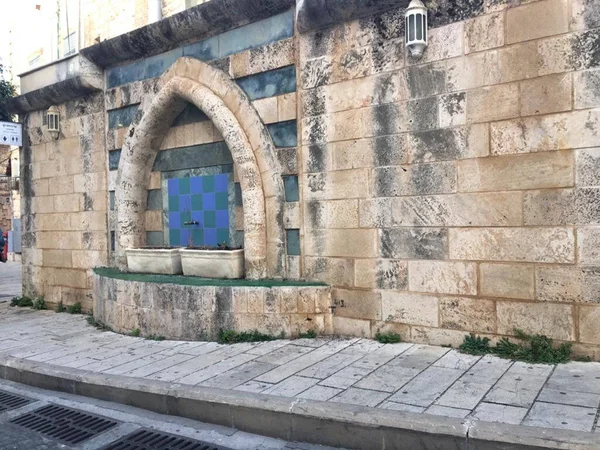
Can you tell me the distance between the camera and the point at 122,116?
8727 mm

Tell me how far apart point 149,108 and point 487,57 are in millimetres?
5185

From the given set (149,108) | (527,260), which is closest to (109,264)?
(149,108)

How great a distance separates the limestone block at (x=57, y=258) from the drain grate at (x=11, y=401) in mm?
4340

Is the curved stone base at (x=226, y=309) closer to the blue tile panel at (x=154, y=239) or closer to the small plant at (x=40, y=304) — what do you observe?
the blue tile panel at (x=154, y=239)

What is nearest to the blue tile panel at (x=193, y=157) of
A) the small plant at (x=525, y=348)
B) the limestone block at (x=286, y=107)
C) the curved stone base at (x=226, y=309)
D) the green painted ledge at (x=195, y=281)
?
the limestone block at (x=286, y=107)

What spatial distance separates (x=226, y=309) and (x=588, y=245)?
13.2 feet

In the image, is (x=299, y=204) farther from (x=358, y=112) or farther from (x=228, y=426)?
(x=228, y=426)

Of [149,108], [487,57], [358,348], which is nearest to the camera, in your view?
[487,57]

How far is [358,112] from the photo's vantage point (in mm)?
6027

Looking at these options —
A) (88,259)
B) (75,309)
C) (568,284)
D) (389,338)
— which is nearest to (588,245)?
(568,284)

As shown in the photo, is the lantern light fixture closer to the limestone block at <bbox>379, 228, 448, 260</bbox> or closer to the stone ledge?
the stone ledge

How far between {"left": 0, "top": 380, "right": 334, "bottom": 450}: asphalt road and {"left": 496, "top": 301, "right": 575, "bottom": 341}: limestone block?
7.87 ft

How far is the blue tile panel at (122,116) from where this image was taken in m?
8.59

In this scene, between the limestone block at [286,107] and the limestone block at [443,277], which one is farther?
the limestone block at [286,107]
